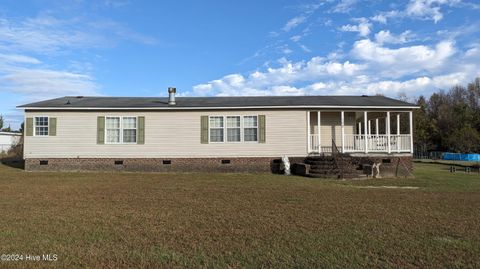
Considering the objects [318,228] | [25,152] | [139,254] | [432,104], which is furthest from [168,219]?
[432,104]

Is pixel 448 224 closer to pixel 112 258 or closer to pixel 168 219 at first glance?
pixel 168 219

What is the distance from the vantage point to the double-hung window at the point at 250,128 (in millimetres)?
18734

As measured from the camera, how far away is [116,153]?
18.6 m

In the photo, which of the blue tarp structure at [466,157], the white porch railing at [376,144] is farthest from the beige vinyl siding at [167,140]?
the blue tarp structure at [466,157]

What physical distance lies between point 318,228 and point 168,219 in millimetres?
2729

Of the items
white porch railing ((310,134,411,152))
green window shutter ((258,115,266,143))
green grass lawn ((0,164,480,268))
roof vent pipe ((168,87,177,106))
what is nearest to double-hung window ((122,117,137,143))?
roof vent pipe ((168,87,177,106))

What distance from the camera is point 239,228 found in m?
6.41

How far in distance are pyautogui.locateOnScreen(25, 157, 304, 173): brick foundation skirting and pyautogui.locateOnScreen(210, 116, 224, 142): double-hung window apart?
1.02 metres

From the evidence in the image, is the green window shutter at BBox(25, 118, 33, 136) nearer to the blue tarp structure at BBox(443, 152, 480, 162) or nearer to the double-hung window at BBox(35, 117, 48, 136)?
the double-hung window at BBox(35, 117, 48, 136)

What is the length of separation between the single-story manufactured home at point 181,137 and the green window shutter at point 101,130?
0.05 metres

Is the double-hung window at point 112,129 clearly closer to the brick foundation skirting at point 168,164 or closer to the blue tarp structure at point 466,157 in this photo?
the brick foundation skirting at point 168,164

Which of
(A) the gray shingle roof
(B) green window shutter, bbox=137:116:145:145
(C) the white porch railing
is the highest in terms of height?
(A) the gray shingle roof

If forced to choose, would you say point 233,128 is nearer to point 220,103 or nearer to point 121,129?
point 220,103

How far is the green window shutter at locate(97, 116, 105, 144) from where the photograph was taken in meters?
18.5
